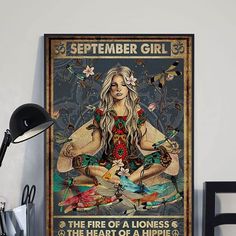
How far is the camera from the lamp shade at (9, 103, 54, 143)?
1.89m

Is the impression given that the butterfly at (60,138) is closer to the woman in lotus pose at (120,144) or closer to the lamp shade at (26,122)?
the woman in lotus pose at (120,144)

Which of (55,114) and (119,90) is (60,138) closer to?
(55,114)

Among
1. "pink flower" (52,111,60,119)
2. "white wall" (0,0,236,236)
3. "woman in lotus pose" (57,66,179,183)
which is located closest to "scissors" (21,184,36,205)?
"white wall" (0,0,236,236)

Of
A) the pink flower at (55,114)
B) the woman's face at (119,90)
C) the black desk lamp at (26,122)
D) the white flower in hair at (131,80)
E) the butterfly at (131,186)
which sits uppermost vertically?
the white flower in hair at (131,80)

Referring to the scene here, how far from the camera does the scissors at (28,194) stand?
2.16 metres

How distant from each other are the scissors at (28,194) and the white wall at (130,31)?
27mm

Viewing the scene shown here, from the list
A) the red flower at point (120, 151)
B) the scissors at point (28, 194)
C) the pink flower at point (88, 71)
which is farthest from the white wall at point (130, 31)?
the red flower at point (120, 151)

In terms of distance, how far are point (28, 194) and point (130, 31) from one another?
0.71 meters

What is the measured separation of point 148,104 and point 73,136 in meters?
0.30

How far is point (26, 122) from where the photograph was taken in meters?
1.90

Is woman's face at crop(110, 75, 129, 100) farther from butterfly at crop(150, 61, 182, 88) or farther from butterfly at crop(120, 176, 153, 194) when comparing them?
butterfly at crop(120, 176, 153, 194)

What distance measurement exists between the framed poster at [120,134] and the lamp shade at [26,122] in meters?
0.28

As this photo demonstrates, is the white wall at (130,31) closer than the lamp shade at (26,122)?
No

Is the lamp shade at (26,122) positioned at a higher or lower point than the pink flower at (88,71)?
lower
